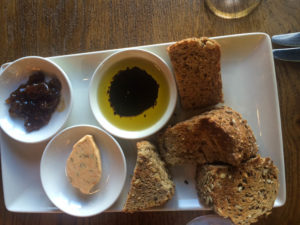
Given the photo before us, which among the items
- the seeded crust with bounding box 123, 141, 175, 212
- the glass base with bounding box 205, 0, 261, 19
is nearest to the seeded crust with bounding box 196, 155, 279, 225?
the seeded crust with bounding box 123, 141, 175, 212

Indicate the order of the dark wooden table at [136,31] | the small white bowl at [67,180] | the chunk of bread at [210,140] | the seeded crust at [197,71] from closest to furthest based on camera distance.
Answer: the chunk of bread at [210,140] → the seeded crust at [197,71] → the small white bowl at [67,180] → the dark wooden table at [136,31]

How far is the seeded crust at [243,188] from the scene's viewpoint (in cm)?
152

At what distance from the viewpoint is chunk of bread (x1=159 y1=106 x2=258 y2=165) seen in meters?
1.44

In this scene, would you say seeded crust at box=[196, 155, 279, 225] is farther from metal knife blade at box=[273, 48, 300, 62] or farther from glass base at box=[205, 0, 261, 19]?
glass base at box=[205, 0, 261, 19]

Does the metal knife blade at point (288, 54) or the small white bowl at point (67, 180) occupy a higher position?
the metal knife blade at point (288, 54)

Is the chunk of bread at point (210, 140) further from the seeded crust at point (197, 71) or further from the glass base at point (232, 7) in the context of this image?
the glass base at point (232, 7)

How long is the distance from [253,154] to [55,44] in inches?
67.8

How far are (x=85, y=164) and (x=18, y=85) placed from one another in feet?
2.59

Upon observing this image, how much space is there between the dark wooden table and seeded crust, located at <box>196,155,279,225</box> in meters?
0.30

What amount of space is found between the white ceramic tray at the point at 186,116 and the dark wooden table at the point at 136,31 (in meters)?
0.17

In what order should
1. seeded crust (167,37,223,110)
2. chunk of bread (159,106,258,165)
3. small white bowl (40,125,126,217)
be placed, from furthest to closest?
small white bowl (40,125,126,217) < seeded crust (167,37,223,110) < chunk of bread (159,106,258,165)

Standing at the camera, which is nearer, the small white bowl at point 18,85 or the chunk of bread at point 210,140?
the chunk of bread at point 210,140

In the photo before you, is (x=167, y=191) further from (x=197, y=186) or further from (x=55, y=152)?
(x=55, y=152)

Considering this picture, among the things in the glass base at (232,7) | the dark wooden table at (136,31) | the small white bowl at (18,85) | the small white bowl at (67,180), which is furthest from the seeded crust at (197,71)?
the small white bowl at (18,85)
